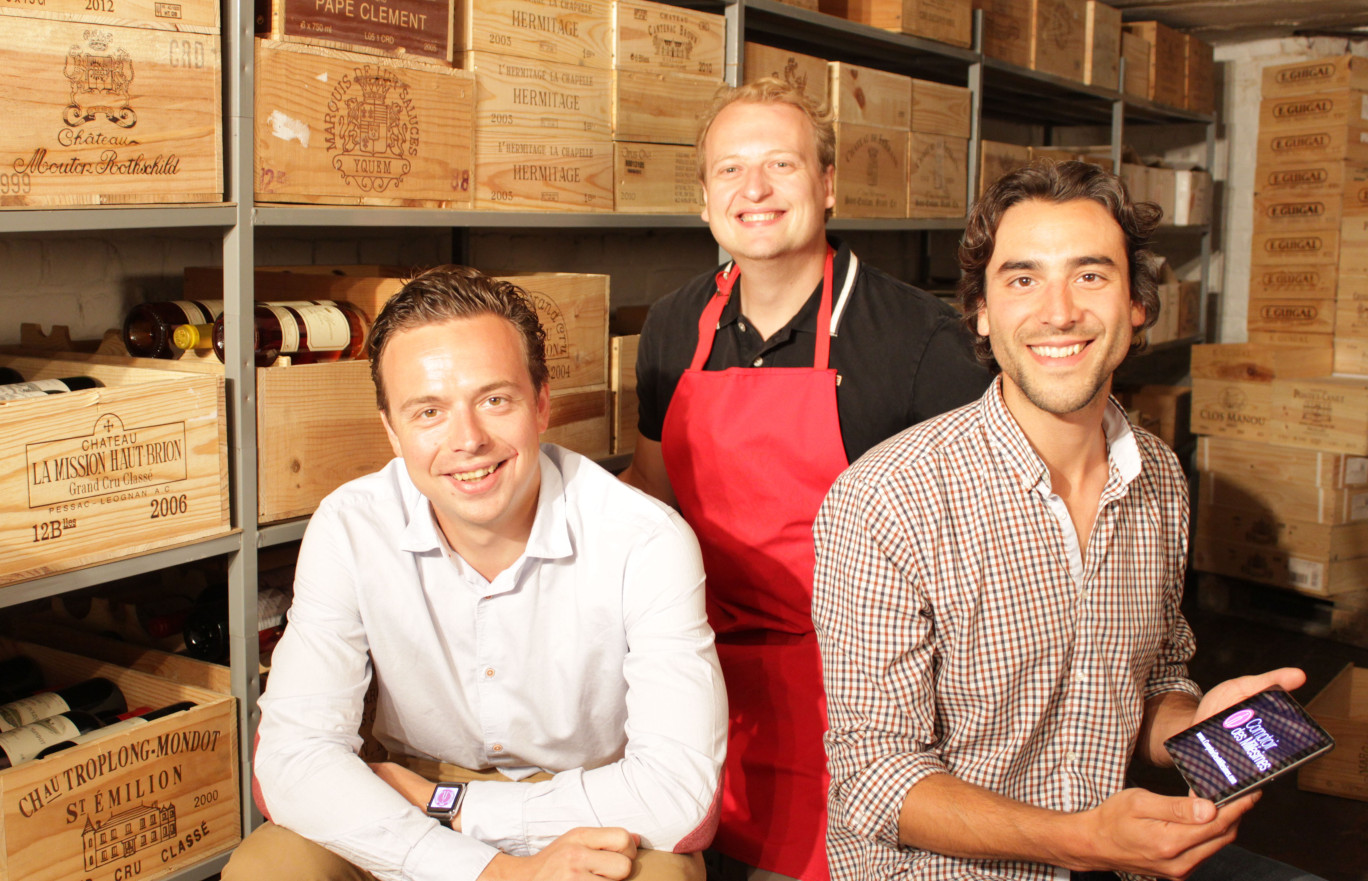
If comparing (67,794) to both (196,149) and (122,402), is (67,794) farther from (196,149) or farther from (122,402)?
(196,149)

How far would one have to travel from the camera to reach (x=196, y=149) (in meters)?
1.85

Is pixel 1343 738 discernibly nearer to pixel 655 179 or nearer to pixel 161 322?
pixel 655 179

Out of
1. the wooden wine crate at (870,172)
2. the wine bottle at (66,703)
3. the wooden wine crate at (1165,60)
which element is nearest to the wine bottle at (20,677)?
the wine bottle at (66,703)

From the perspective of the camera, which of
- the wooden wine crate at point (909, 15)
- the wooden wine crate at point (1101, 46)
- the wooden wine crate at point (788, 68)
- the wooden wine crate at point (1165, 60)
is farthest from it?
the wooden wine crate at point (1165, 60)

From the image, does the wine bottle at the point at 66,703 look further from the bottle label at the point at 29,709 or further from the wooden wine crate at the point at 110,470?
the wooden wine crate at the point at 110,470

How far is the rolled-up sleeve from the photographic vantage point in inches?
57.3

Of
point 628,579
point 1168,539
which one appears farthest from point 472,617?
point 1168,539

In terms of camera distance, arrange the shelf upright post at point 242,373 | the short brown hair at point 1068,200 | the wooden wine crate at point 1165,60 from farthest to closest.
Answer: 1. the wooden wine crate at point 1165,60
2. the shelf upright post at point 242,373
3. the short brown hair at point 1068,200

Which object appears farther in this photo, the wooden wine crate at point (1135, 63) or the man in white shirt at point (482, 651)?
the wooden wine crate at point (1135, 63)

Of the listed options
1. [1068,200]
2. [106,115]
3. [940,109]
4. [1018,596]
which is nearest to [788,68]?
[940,109]

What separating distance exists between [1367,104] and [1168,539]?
3.85 m

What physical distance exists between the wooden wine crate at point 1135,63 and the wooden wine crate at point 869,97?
1844 mm

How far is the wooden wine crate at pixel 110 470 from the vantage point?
1.69 m

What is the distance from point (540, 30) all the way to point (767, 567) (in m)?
1.22
